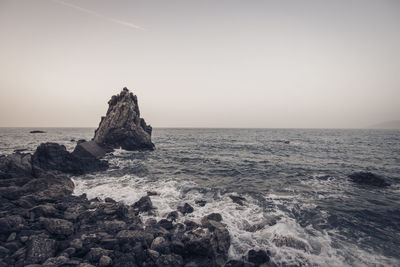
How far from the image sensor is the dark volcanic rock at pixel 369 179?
15.6m

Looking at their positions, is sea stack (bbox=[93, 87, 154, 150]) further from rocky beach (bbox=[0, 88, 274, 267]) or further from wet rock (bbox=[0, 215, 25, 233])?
wet rock (bbox=[0, 215, 25, 233])

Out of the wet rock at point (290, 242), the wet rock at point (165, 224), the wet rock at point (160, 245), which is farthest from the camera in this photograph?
the wet rock at point (165, 224)

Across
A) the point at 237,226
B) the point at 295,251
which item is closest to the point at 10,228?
the point at 237,226

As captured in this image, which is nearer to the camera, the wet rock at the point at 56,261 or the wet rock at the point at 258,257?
the wet rock at the point at 56,261

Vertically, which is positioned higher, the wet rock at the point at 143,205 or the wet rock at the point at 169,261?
the wet rock at the point at 169,261

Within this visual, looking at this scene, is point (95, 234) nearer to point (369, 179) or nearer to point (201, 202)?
point (201, 202)

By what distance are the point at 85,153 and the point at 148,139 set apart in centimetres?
1600

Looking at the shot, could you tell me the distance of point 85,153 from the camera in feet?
76.2

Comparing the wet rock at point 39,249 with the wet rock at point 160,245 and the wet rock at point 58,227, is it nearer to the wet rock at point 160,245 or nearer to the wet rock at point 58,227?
the wet rock at point 58,227

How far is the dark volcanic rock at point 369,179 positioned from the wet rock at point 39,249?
76.2ft

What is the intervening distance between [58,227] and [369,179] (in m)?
24.0

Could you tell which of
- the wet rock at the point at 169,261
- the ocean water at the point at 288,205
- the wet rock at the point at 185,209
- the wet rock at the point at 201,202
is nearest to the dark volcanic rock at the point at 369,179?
the ocean water at the point at 288,205

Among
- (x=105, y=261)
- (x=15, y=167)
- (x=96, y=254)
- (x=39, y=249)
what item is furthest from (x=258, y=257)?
(x=15, y=167)

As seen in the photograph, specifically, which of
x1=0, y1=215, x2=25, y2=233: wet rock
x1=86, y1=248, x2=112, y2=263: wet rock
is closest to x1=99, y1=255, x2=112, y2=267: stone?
x1=86, y1=248, x2=112, y2=263: wet rock
